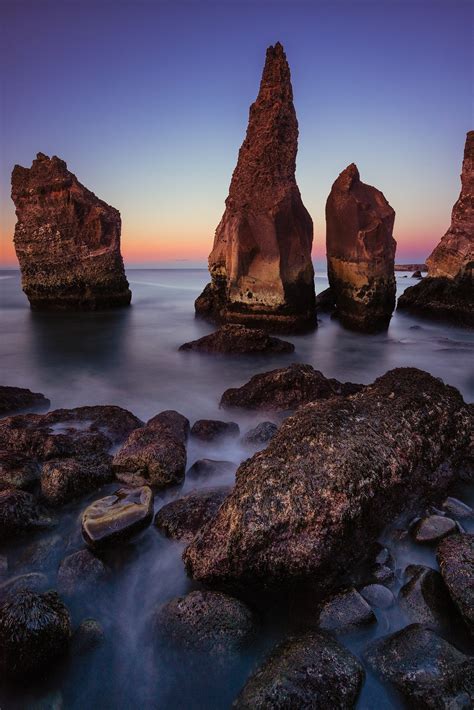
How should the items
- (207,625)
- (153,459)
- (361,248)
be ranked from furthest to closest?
1. (361,248)
2. (153,459)
3. (207,625)

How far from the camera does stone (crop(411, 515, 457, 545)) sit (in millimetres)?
2732

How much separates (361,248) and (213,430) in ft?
26.8

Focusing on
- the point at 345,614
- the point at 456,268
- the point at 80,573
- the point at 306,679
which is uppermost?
the point at 456,268

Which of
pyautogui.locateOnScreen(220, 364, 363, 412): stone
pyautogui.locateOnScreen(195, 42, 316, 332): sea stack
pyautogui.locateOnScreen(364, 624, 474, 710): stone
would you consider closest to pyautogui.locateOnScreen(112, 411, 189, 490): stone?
pyautogui.locateOnScreen(220, 364, 363, 412): stone

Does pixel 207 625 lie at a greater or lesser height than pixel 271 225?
lesser

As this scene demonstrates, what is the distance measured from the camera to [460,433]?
127 inches

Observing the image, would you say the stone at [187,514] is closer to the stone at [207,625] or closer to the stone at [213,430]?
the stone at [207,625]

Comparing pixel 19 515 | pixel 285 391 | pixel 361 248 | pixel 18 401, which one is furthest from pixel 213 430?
pixel 361 248

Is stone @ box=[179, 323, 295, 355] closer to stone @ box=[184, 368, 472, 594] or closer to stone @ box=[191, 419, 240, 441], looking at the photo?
stone @ box=[191, 419, 240, 441]

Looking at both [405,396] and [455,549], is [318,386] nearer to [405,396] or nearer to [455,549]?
[405,396]

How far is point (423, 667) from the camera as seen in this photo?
189 centimetres

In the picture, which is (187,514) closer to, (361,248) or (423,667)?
(423,667)

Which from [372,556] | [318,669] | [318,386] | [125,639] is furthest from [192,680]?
[318,386]

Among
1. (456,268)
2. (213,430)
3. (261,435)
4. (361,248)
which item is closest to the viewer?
(261,435)
